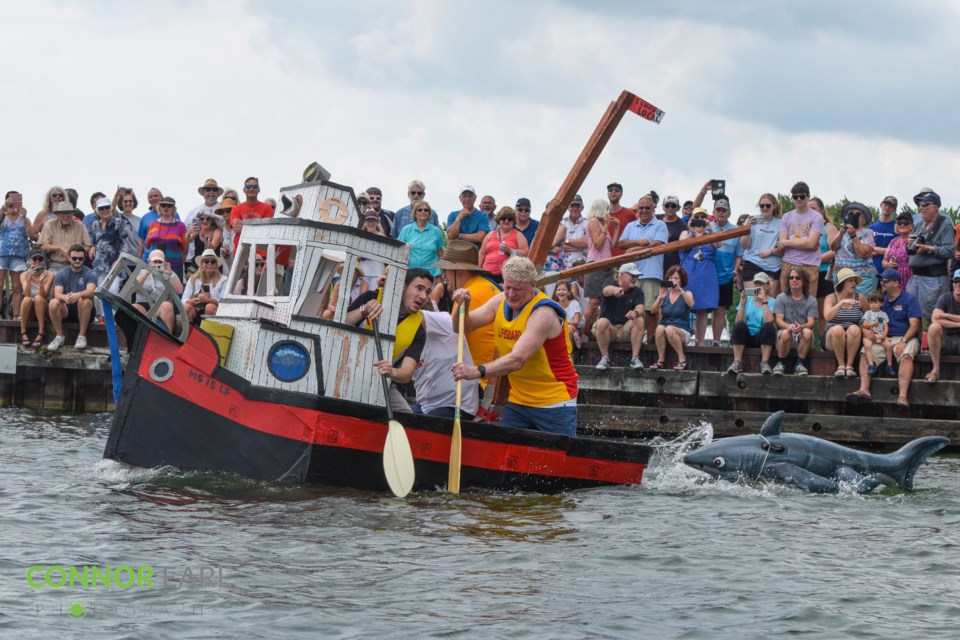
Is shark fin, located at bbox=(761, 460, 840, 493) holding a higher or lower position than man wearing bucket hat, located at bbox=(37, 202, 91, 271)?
lower

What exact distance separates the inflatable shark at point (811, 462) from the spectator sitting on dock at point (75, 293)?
34.2ft

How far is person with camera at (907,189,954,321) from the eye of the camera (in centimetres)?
1679

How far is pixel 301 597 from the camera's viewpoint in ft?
26.5

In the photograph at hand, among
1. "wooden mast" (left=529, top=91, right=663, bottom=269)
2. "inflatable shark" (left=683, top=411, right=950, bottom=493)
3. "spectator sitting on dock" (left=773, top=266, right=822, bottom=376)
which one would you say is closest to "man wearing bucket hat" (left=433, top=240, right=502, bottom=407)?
"wooden mast" (left=529, top=91, right=663, bottom=269)

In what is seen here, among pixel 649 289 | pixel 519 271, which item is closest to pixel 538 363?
pixel 519 271

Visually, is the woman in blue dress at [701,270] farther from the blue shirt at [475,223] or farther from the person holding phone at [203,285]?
the person holding phone at [203,285]

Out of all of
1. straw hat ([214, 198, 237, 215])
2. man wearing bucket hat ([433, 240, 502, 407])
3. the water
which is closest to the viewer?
the water

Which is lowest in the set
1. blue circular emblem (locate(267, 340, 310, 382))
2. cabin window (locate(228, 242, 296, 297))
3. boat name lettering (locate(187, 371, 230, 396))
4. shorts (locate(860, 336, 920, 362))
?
boat name lettering (locate(187, 371, 230, 396))

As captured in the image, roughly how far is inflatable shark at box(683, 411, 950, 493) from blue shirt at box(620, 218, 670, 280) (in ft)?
18.0

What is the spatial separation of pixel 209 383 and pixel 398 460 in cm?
177

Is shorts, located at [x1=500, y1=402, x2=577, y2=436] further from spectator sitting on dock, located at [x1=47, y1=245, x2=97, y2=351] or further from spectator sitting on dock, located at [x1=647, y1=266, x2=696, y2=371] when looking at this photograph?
spectator sitting on dock, located at [x1=47, y1=245, x2=97, y2=351]

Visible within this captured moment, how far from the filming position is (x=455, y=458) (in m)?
11.3

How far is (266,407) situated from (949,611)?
573cm

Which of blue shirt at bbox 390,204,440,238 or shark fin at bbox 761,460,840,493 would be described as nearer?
shark fin at bbox 761,460,840,493
